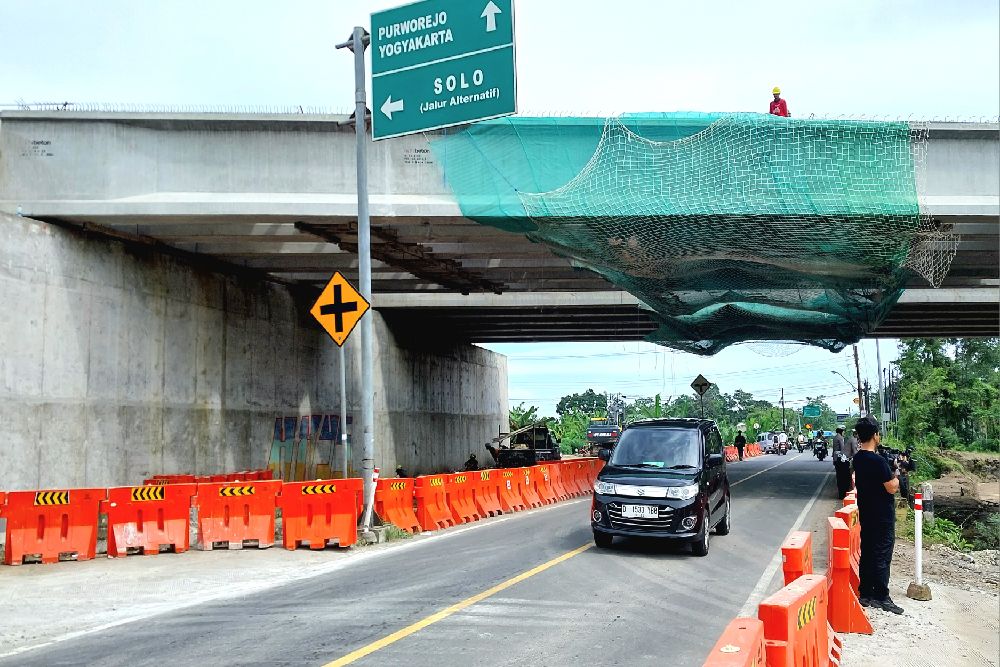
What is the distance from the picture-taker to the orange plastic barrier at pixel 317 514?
47.8 feet

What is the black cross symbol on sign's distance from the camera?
632 inches

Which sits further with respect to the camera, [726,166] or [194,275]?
[194,275]

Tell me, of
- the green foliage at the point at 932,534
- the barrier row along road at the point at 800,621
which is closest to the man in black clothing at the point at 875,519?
the barrier row along road at the point at 800,621

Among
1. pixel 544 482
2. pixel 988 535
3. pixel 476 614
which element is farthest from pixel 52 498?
pixel 988 535

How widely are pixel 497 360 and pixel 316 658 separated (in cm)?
3894

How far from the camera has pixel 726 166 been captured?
1783 cm

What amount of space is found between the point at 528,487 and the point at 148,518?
10512mm

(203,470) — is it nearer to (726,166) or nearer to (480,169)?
(480,169)

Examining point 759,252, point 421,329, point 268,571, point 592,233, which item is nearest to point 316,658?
point 268,571

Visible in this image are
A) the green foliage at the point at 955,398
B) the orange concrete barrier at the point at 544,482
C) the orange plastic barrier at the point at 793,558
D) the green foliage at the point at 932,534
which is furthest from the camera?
the green foliage at the point at 955,398

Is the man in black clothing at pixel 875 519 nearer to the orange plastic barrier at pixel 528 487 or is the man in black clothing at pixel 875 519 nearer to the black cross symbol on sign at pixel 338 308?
the black cross symbol on sign at pixel 338 308

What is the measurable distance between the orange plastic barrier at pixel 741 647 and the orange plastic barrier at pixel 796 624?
5.5 inches

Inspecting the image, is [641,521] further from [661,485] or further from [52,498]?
[52,498]

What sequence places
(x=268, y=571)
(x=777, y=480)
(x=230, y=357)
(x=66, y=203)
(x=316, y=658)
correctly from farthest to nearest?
(x=777, y=480)
(x=230, y=357)
(x=66, y=203)
(x=268, y=571)
(x=316, y=658)
